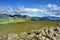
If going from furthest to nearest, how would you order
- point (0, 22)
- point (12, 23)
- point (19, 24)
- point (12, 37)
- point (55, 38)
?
point (19, 24)
point (12, 23)
point (0, 22)
point (12, 37)
point (55, 38)

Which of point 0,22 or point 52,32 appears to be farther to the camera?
point 0,22

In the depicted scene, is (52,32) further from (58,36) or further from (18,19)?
(18,19)

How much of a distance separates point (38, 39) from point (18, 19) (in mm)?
30514

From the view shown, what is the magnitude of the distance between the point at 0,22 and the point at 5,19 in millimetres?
2436

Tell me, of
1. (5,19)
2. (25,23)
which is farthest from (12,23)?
(25,23)

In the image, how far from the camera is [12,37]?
1814cm

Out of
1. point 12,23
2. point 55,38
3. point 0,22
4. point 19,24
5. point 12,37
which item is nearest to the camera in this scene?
point 55,38

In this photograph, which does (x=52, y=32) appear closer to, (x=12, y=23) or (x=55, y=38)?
(x=55, y=38)

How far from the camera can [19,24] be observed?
4612 centimetres

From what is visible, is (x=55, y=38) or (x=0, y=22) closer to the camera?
(x=55, y=38)

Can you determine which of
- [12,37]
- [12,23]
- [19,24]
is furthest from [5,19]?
[12,37]

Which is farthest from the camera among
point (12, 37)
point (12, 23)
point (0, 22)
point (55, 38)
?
point (12, 23)

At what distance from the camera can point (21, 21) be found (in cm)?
4684

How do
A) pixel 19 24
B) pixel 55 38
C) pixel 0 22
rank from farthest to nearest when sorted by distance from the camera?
pixel 19 24, pixel 0 22, pixel 55 38
